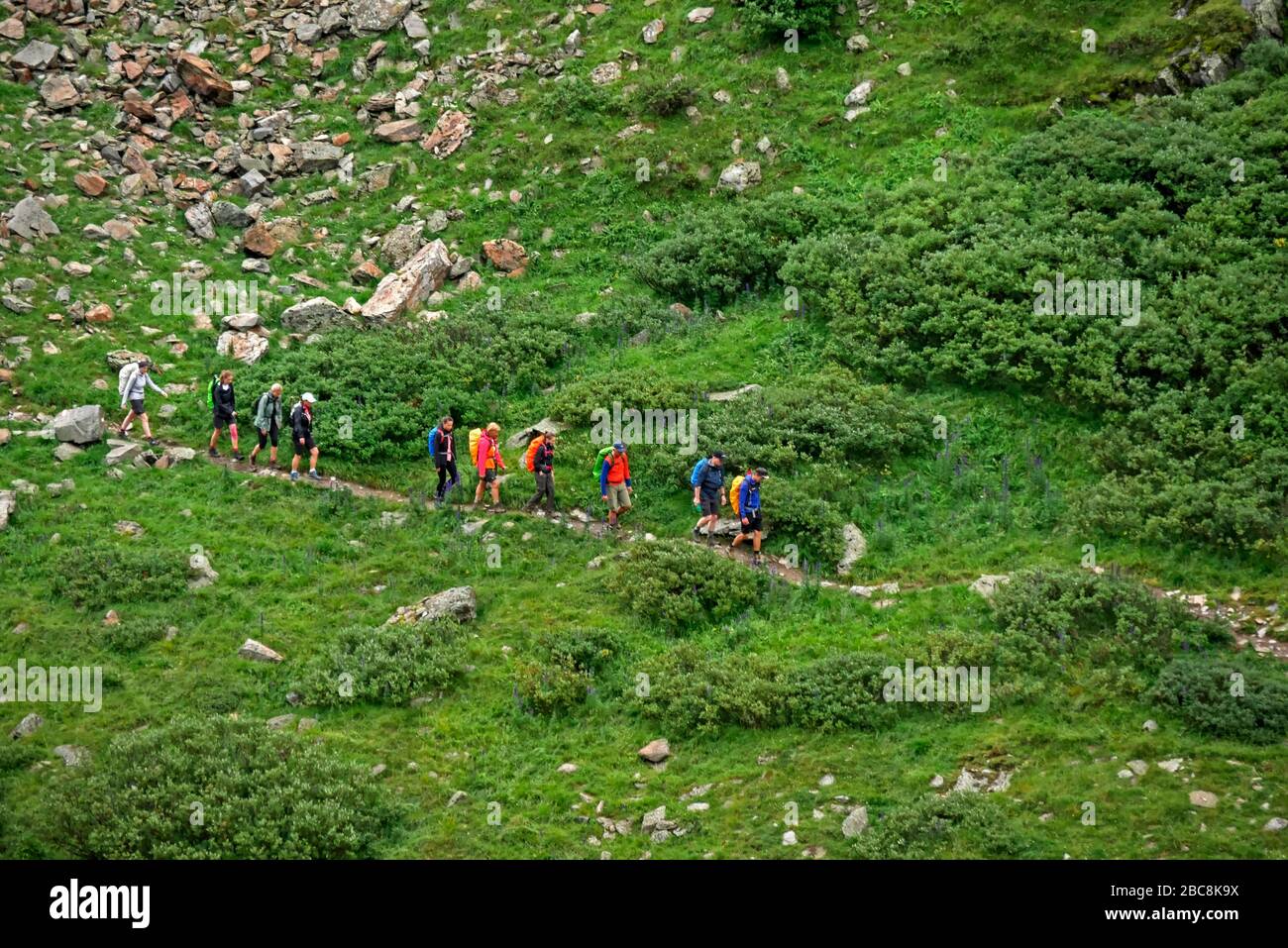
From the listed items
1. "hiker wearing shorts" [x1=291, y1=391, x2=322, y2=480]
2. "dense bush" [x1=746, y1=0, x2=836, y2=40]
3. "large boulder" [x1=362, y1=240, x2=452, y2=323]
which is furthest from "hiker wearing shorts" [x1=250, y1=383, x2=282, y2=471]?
"dense bush" [x1=746, y1=0, x2=836, y2=40]

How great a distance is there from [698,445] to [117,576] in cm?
1102

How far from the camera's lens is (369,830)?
56.4ft

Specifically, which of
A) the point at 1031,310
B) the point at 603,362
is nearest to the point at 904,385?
the point at 1031,310

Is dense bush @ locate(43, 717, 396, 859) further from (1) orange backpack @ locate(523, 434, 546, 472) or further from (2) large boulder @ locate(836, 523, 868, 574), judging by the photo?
(2) large boulder @ locate(836, 523, 868, 574)

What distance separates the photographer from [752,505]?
2333 cm

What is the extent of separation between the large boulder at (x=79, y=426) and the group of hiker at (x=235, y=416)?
0.63m

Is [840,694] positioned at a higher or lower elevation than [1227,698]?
lower

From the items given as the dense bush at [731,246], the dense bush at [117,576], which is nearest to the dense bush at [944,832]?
the dense bush at [117,576]

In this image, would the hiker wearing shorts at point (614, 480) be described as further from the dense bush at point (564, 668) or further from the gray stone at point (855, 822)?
the gray stone at point (855, 822)

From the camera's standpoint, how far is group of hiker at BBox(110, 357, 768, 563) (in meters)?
23.9

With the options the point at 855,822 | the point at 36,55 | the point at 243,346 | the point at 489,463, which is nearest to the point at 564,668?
the point at 855,822

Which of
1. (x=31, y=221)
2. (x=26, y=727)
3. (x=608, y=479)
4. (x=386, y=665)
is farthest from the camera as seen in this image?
(x=31, y=221)

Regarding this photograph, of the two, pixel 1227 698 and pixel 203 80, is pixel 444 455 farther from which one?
pixel 203 80

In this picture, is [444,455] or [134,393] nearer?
[444,455]
